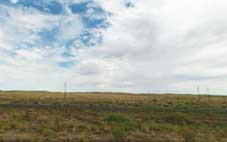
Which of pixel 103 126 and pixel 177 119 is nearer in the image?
pixel 103 126

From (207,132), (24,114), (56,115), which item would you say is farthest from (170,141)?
(24,114)

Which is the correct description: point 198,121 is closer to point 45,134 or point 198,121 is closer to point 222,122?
point 222,122

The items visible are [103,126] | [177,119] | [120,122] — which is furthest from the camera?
[177,119]

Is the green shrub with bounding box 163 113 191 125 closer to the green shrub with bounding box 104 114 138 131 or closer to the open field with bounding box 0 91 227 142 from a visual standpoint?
the open field with bounding box 0 91 227 142

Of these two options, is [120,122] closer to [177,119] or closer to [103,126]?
[103,126]

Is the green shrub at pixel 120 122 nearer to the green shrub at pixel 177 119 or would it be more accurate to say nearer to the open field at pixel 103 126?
the open field at pixel 103 126

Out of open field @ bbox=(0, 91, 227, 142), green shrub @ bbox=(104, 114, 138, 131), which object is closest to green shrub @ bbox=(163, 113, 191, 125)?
open field @ bbox=(0, 91, 227, 142)

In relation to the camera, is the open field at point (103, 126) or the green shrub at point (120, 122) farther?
the green shrub at point (120, 122)

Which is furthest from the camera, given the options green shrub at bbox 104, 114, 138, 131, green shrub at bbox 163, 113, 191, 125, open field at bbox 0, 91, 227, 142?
green shrub at bbox 163, 113, 191, 125

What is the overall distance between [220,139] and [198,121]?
23.5ft

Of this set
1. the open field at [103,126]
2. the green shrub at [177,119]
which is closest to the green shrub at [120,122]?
the open field at [103,126]

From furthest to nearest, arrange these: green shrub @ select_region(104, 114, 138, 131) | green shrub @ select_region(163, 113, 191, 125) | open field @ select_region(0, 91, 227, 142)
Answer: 1. green shrub @ select_region(163, 113, 191, 125)
2. green shrub @ select_region(104, 114, 138, 131)
3. open field @ select_region(0, 91, 227, 142)

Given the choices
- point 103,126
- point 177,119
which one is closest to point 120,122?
point 103,126

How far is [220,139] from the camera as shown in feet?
72.2
